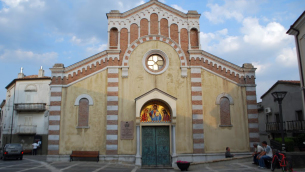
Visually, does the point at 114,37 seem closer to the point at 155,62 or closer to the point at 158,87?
the point at 155,62

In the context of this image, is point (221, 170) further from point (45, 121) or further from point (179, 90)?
point (45, 121)

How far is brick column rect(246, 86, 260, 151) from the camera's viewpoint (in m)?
18.1

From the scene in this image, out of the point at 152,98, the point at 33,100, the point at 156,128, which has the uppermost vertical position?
the point at 33,100

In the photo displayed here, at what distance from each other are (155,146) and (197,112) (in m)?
3.80

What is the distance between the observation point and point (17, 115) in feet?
117

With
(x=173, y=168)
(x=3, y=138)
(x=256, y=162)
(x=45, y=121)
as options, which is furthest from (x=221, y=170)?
(x=3, y=138)

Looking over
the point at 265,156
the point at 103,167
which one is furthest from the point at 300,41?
the point at 103,167

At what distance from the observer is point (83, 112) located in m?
18.2

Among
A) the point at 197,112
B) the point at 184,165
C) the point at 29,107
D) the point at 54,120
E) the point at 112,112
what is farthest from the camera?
the point at 29,107

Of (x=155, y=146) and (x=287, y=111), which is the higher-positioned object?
(x=287, y=111)

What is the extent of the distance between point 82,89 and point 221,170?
1080 centimetres

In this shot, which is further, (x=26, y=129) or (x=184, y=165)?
(x=26, y=129)

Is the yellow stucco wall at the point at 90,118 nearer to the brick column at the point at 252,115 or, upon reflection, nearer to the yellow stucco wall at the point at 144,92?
the yellow stucco wall at the point at 144,92

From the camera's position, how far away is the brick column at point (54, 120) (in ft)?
57.6
